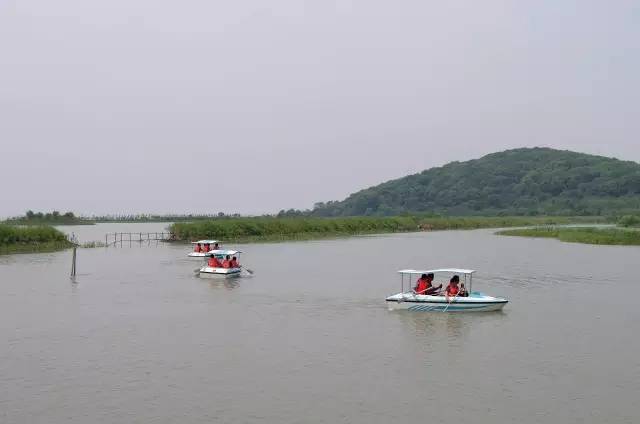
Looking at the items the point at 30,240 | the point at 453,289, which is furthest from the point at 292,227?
the point at 453,289

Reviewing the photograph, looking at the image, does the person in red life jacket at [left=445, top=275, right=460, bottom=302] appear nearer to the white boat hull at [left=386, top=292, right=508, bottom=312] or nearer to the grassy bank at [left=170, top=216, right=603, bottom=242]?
the white boat hull at [left=386, top=292, right=508, bottom=312]

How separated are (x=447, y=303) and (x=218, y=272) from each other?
59.1ft

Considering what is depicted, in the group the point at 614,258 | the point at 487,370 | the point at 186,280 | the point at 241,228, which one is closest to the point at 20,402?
the point at 487,370

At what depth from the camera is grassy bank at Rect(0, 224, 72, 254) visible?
2422 inches

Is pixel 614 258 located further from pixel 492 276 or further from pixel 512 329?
pixel 512 329

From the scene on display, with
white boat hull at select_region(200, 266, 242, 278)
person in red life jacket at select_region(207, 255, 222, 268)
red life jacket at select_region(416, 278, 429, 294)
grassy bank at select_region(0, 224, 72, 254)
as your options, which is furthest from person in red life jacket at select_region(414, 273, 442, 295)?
grassy bank at select_region(0, 224, 72, 254)

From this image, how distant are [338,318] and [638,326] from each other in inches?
483

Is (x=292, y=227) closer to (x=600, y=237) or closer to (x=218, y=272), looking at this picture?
(x=600, y=237)

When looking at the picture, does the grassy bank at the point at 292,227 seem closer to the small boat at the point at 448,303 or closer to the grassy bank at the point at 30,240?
the grassy bank at the point at 30,240

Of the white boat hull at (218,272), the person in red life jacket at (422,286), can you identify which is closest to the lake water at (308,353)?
the white boat hull at (218,272)

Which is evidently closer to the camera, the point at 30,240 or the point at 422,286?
the point at 422,286

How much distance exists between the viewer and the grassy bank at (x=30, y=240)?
61531mm

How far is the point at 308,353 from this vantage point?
72.4 ft

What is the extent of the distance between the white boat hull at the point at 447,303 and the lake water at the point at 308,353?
362 millimetres
